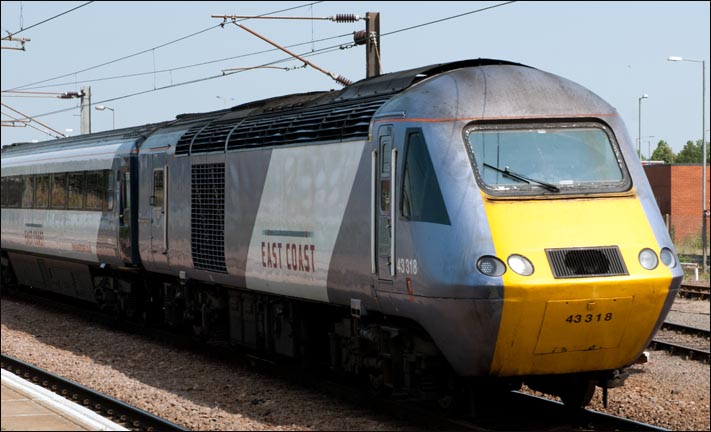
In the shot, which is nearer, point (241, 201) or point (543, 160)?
point (543, 160)

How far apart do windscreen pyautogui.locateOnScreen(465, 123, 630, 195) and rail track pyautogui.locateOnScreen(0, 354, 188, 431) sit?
12.6 feet

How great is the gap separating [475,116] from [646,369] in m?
5.64

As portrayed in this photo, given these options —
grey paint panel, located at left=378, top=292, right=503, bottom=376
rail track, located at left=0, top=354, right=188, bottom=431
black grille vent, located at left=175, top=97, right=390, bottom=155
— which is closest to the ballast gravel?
rail track, located at left=0, top=354, right=188, bottom=431

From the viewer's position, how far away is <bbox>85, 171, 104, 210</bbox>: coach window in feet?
65.4

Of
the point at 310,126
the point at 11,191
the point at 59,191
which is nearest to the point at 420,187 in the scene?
the point at 310,126

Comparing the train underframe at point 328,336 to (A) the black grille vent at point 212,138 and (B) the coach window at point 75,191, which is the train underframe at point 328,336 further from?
(A) the black grille vent at point 212,138

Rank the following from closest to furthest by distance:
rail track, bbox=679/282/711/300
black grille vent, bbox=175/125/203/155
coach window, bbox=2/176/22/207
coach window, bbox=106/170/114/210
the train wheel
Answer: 1. the train wheel
2. black grille vent, bbox=175/125/203/155
3. coach window, bbox=106/170/114/210
4. rail track, bbox=679/282/711/300
5. coach window, bbox=2/176/22/207

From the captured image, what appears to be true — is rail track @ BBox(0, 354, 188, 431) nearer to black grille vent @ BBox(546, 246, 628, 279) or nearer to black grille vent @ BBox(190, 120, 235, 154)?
black grille vent @ BBox(190, 120, 235, 154)

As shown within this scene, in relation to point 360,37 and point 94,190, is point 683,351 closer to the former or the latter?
point 360,37

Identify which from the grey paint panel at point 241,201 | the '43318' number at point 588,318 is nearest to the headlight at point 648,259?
the '43318' number at point 588,318

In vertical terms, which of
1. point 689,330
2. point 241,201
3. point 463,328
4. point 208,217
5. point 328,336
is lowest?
point 689,330

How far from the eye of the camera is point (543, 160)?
1003 cm

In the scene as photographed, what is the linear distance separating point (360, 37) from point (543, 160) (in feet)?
40.5

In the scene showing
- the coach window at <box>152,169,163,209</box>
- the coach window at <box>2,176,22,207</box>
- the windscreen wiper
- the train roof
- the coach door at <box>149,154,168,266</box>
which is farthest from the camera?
the coach window at <box>2,176,22,207</box>
